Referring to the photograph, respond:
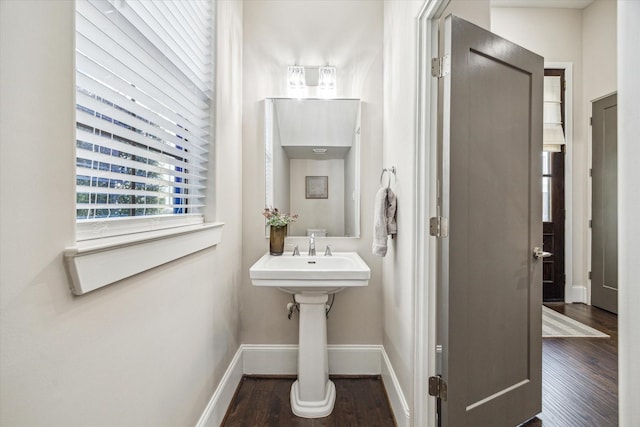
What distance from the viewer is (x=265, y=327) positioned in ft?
7.58

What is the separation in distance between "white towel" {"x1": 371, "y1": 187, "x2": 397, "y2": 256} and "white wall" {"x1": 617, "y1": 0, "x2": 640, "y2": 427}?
1304 mm

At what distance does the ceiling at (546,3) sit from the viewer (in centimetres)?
291

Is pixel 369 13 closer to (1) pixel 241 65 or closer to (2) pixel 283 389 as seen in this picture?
(1) pixel 241 65

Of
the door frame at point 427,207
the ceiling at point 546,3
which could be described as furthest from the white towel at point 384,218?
the ceiling at point 546,3

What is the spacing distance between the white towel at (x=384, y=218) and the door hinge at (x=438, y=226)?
42cm

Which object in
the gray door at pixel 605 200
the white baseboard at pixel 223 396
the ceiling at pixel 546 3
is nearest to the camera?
the white baseboard at pixel 223 396

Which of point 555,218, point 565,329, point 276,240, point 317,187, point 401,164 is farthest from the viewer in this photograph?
point 555,218

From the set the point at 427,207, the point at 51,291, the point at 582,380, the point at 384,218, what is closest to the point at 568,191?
the point at 582,380

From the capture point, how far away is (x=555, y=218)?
322 cm

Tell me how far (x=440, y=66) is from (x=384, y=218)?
0.84 m

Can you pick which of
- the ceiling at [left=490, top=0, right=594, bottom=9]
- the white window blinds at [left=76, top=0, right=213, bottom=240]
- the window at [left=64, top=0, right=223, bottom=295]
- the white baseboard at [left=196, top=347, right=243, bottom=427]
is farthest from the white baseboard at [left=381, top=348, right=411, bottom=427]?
the ceiling at [left=490, top=0, right=594, bottom=9]

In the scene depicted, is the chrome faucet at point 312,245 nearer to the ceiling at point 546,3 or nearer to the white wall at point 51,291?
the white wall at point 51,291

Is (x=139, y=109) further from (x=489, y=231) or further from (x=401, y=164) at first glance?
(x=489, y=231)

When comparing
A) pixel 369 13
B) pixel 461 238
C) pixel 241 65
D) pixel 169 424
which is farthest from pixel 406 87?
pixel 169 424
